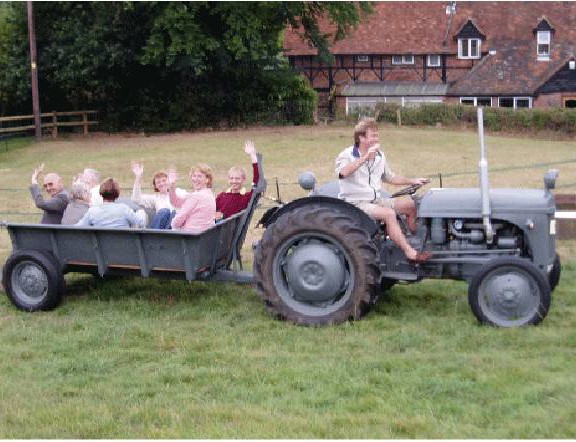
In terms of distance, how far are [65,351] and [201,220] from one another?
187cm

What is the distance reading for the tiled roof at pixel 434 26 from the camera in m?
52.9

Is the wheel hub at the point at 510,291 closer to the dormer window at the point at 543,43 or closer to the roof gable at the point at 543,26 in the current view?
the dormer window at the point at 543,43

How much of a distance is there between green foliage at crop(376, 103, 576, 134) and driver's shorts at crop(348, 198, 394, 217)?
3068 cm

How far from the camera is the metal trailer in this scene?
343 inches

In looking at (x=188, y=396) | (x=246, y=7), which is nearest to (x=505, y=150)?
(x=246, y=7)

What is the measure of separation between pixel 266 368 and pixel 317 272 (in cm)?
151

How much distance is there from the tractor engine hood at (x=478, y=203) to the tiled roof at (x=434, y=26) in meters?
44.5

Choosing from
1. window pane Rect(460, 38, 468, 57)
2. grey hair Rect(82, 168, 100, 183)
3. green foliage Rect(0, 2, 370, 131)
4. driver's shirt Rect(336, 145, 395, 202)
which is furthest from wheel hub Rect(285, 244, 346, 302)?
window pane Rect(460, 38, 468, 57)

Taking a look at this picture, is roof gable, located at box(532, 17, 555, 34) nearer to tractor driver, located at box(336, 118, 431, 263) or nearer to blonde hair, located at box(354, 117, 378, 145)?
tractor driver, located at box(336, 118, 431, 263)

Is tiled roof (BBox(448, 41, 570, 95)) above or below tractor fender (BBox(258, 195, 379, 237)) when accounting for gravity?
above

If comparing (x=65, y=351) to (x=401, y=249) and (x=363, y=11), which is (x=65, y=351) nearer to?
(x=401, y=249)

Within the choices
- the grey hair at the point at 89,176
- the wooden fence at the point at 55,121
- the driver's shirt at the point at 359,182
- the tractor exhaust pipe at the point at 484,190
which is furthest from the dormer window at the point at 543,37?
the tractor exhaust pipe at the point at 484,190

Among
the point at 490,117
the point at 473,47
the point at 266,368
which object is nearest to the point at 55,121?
the point at 490,117

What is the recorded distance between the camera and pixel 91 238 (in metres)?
8.96
